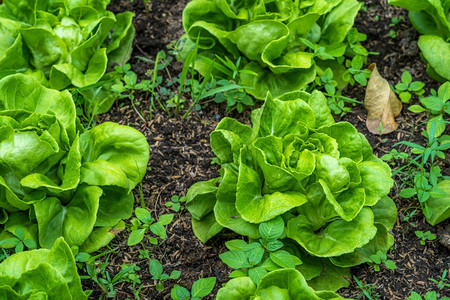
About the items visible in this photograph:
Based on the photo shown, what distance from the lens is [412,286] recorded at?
12.6 ft

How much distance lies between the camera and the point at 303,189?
12.0 feet

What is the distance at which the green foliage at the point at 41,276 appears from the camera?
3.11 m

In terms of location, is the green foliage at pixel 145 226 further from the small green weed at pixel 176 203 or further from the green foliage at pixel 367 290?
the green foliage at pixel 367 290

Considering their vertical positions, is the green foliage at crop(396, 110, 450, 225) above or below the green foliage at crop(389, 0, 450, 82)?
below

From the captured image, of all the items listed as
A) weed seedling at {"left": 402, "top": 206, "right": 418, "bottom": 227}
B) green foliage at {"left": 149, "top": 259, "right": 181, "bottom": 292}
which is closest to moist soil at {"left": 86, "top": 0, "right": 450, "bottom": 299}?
weed seedling at {"left": 402, "top": 206, "right": 418, "bottom": 227}

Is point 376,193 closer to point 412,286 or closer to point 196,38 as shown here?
point 412,286

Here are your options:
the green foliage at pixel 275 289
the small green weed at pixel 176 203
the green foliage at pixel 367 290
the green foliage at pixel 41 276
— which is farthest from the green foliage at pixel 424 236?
the green foliage at pixel 41 276

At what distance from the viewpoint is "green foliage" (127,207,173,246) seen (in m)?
3.69

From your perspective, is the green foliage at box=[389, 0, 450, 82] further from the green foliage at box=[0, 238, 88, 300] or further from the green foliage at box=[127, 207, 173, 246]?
the green foliage at box=[0, 238, 88, 300]

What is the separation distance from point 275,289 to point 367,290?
87 centimetres

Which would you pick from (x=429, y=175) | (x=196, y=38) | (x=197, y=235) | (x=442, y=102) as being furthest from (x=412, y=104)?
(x=197, y=235)

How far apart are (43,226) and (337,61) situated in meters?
2.83

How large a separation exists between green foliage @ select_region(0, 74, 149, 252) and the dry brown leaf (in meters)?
1.97

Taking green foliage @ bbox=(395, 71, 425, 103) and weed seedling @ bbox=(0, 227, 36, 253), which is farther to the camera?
green foliage @ bbox=(395, 71, 425, 103)
